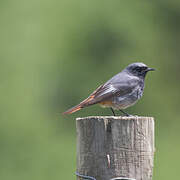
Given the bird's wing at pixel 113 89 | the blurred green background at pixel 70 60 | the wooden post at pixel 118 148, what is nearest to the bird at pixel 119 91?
the bird's wing at pixel 113 89

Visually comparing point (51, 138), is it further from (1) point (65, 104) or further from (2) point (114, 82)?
(2) point (114, 82)

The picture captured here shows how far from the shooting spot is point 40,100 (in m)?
16.3

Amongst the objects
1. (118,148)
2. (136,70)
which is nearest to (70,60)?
(136,70)

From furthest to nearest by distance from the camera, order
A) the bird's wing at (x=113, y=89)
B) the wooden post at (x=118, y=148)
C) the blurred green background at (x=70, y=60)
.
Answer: the blurred green background at (x=70, y=60) < the bird's wing at (x=113, y=89) < the wooden post at (x=118, y=148)

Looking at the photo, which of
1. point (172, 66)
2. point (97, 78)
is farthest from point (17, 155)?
point (172, 66)

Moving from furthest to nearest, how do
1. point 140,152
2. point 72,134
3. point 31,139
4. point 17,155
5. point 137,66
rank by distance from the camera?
1. point 72,134
2. point 31,139
3. point 17,155
4. point 137,66
5. point 140,152

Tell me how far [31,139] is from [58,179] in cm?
262

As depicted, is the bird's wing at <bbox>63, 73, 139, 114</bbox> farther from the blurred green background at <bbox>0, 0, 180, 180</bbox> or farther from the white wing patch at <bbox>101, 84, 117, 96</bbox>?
the blurred green background at <bbox>0, 0, 180, 180</bbox>

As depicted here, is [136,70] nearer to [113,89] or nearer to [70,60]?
[113,89]

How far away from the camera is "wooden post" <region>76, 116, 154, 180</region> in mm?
4469

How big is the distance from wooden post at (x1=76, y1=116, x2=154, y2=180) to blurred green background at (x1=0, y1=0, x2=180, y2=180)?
32.7 feet

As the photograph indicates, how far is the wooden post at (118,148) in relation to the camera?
4469mm

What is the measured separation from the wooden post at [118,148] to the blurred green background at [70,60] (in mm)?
9954

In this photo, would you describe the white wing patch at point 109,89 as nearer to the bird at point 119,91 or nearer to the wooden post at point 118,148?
the bird at point 119,91
